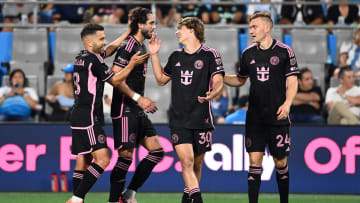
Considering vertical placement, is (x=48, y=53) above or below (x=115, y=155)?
above

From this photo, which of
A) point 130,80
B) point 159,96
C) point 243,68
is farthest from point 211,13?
point 130,80

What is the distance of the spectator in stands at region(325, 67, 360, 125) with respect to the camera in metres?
11.4

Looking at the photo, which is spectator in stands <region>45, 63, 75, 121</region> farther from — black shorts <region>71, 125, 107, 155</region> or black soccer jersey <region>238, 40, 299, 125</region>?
black soccer jersey <region>238, 40, 299, 125</region>

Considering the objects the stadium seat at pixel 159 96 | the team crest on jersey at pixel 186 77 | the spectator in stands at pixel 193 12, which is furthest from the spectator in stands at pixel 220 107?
the team crest on jersey at pixel 186 77

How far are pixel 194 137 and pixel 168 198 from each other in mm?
2612

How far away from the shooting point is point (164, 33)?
43.5 feet

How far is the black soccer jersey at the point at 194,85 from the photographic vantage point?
763cm

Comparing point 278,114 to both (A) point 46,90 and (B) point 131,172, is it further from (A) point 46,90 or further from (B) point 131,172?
→ (A) point 46,90

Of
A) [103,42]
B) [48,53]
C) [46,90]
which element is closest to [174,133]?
[103,42]

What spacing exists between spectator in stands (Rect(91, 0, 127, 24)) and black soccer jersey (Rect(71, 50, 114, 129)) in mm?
6111

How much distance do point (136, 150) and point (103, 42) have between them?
Answer: 9.74ft

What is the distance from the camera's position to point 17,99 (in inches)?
472

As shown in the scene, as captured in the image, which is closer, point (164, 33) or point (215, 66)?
point (215, 66)

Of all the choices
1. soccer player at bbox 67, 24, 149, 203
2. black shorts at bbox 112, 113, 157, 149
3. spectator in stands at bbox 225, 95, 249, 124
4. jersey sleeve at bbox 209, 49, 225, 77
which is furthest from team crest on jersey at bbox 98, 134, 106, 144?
spectator in stands at bbox 225, 95, 249, 124
